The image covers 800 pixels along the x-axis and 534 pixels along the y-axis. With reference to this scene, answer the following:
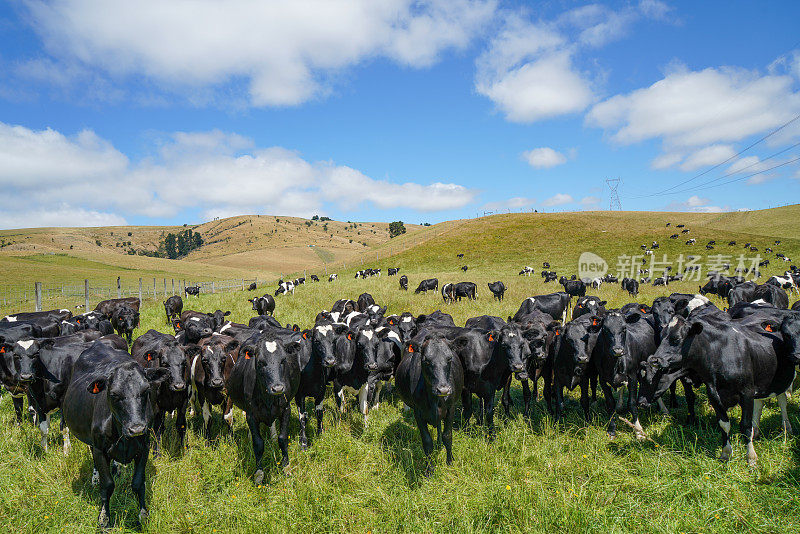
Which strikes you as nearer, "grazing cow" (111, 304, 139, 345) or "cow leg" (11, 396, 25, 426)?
"cow leg" (11, 396, 25, 426)

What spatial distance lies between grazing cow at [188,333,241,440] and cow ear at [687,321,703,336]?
778 cm

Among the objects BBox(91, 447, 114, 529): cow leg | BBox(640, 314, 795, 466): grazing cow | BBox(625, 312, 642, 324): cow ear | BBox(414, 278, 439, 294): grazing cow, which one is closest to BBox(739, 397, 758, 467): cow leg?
BBox(640, 314, 795, 466): grazing cow

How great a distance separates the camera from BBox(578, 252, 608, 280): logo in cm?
4366

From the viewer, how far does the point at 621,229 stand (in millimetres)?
60094

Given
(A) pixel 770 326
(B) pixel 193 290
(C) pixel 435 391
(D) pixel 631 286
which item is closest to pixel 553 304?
(A) pixel 770 326

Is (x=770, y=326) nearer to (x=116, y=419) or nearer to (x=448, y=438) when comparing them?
(x=448, y=438)

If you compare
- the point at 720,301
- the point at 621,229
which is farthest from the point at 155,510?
the point at 621,229

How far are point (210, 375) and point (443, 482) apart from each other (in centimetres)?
466

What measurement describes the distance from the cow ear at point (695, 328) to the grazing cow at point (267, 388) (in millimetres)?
6065

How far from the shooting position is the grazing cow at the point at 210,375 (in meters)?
7.72

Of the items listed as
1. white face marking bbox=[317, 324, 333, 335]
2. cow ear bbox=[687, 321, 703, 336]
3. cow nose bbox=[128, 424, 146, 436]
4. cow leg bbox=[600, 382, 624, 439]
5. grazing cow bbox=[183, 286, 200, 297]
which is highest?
cow ear bbox=[687, 321, 703, 336]

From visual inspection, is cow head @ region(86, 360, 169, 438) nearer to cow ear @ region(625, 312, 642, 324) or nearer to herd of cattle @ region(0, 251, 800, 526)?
herd of cattle @ region(0, 251, 800, 526)

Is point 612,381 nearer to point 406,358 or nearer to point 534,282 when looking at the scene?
point 406,358

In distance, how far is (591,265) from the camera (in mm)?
47500
